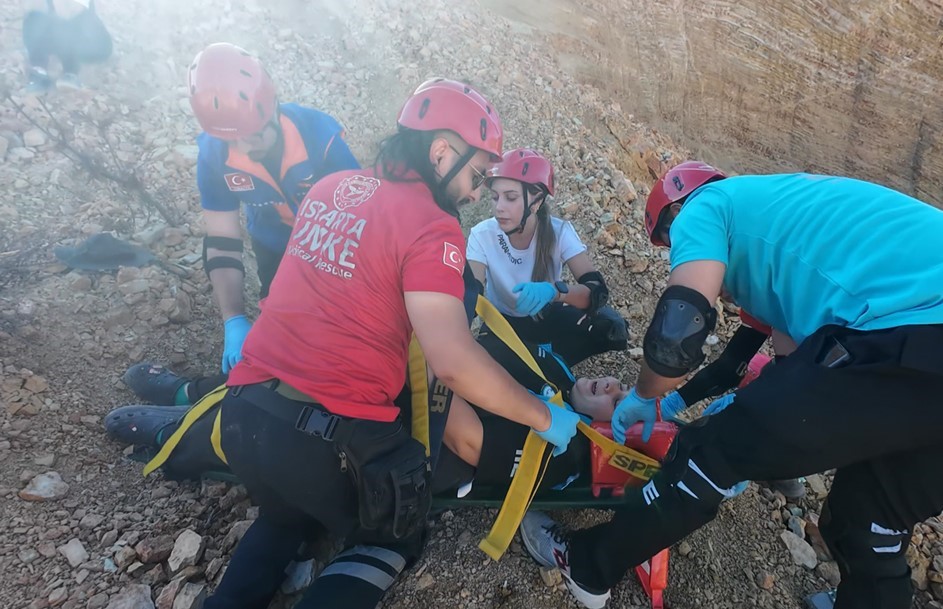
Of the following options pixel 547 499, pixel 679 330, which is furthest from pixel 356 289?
pixel 547 499

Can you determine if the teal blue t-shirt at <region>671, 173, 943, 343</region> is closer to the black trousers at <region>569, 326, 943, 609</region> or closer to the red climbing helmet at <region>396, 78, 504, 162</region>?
the black trousers at <region>569, 326, 943, 609</region>

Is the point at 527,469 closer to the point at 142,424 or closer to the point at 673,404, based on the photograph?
the point at 673,404

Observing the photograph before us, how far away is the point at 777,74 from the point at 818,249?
26.5 ft

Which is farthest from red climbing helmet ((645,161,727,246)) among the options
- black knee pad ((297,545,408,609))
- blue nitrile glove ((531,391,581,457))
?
black knee pad ((297,545,408,609))

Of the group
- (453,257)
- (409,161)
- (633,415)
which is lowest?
(633,415)

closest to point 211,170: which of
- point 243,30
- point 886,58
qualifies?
point 243,30

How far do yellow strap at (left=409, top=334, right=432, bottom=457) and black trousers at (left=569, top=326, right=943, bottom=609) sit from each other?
2.63 feet

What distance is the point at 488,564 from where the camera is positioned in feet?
8.23

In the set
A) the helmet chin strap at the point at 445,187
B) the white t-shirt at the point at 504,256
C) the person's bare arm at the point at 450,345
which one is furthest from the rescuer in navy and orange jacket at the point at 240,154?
the person's bare arm at the point at 450,345

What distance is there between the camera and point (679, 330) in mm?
2098

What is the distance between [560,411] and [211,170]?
234 centimetres

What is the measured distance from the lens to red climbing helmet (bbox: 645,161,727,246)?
2.71 meters

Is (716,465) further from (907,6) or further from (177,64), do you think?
(907,6)

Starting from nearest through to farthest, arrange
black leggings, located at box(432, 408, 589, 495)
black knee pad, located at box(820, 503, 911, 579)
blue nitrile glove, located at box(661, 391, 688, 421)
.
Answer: black knee pad, located at box(820, 503, 911, 579)
black leggings, located at box(432, 408, 589, 495)
blue nitrile glove, located at box(661, 391, 688, 421)
